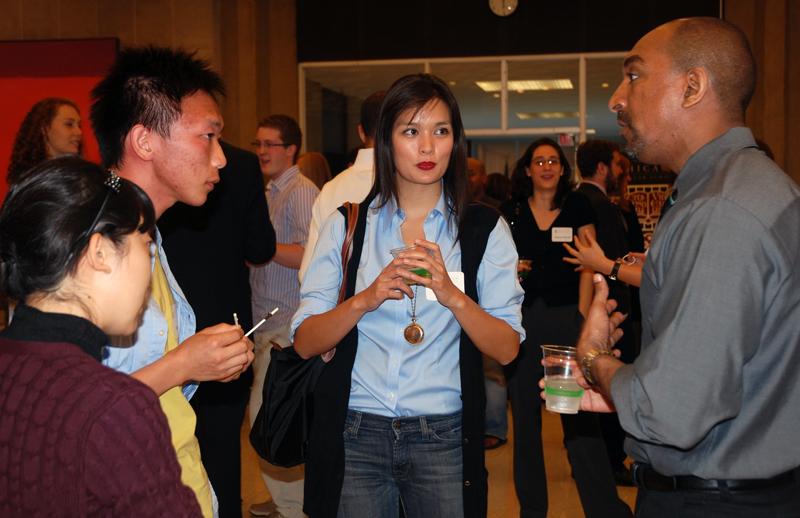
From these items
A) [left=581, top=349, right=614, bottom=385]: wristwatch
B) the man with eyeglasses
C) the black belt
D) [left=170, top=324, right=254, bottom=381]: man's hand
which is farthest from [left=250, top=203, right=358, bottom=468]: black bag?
the man with eyeglasses

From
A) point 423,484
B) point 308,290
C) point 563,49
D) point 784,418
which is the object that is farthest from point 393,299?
point 563,49

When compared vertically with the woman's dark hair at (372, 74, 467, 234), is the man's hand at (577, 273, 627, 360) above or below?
below

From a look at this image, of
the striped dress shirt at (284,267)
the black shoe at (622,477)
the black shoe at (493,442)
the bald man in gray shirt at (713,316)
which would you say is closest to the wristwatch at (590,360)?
the bald man in gray shirt at (713,316)

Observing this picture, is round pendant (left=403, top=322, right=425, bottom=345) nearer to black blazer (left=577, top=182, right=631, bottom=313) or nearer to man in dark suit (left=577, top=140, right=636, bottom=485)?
black blazer (left=577, top=182, right=631, bottom=313)

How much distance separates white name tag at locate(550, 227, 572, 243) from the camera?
4.84m

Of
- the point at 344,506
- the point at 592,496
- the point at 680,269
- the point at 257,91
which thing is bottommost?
the point at 592,496

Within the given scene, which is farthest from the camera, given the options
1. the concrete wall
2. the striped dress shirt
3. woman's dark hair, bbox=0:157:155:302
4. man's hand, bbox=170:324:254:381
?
the concrete wall

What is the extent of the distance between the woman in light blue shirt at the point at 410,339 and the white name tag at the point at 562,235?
234 centimetres

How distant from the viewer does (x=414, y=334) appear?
2.41 metres

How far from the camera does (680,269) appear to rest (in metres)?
1.76

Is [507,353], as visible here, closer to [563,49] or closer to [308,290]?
[308,290]

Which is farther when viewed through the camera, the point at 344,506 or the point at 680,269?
the point at 344,506

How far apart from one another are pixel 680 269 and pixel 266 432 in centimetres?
139

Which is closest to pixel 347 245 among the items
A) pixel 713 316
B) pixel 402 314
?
pixel 402 314
